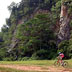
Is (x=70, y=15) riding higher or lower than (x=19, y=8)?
lower

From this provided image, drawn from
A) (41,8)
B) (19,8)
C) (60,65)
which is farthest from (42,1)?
(60,65)

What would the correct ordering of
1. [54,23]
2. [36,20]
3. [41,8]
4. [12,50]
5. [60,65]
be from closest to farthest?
1. [60,65]
2. [36,20]
3. [54,23]
4. [12,50]
5. [41,8]

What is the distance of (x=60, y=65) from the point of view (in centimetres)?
1353

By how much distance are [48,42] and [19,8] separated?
1826 centimetres

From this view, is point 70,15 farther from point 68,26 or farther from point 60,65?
point 60,65

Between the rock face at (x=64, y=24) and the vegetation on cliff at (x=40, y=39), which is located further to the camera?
the rock face at (x=64, y=24)

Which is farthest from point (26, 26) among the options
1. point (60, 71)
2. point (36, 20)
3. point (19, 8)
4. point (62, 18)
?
point (60, 71)

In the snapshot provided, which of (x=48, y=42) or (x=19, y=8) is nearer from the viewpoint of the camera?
(x=48, y=42)

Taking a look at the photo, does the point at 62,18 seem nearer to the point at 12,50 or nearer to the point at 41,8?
the point at 41,8

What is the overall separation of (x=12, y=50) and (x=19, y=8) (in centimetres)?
1404

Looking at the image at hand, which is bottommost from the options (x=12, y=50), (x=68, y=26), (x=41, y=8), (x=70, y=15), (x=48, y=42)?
A: (x=12, y=50)

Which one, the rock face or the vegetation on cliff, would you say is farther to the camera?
the rock face

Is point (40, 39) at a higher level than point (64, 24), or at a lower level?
lower

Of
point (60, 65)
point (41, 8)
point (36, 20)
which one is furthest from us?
point (41, 8)
